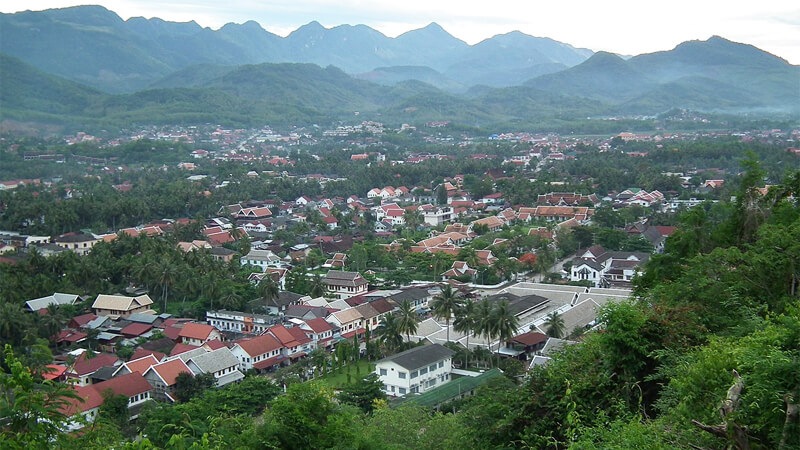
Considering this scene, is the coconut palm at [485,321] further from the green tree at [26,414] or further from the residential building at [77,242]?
the residential building at [77,242]

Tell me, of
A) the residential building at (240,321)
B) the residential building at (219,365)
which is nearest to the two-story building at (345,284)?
the residential building at (240,321)

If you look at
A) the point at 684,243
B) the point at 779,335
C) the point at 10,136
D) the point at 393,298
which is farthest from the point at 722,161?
the point at 10,136

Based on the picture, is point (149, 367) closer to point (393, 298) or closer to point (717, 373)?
point (393, 298)

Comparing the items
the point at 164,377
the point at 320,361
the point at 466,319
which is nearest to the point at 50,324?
the point at 164,377

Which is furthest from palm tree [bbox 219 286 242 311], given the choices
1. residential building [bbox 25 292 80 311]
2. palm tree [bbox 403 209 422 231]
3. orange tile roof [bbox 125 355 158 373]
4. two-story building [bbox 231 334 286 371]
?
palm tree [bbox 403 209 422 231]

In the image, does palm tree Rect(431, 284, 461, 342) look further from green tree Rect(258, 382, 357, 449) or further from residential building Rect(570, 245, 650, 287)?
green tree Rect(258, 382, 357, 449)

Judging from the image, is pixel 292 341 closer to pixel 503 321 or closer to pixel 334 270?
pixel 503 321
